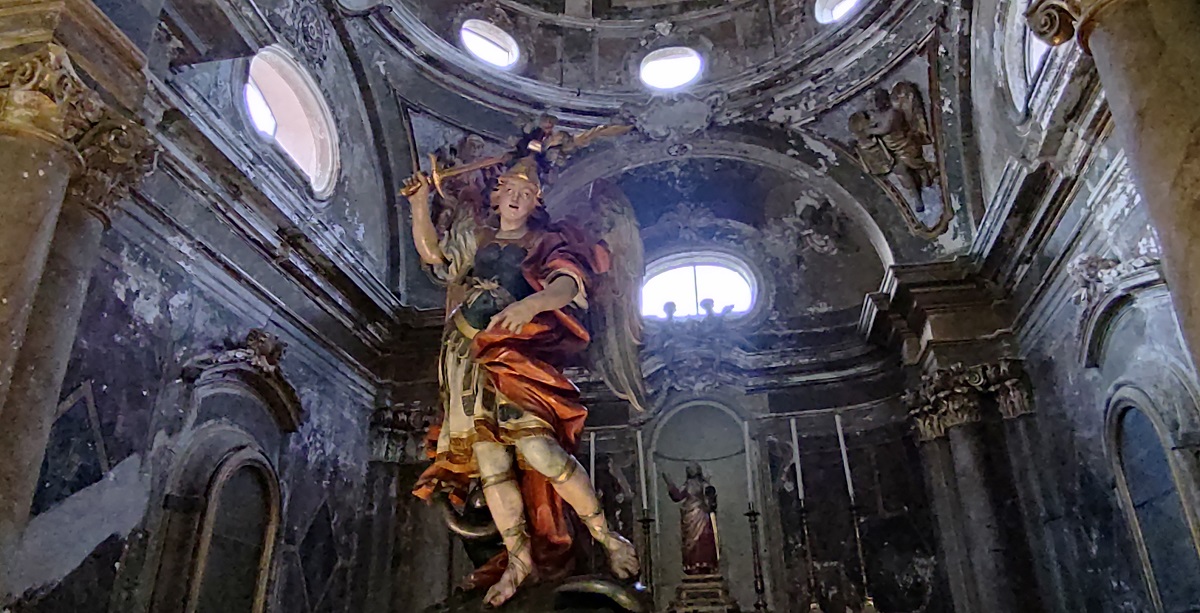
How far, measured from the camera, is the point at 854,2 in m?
10.0

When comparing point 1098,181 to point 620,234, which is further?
point 1098,181

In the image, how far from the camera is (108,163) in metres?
4.78

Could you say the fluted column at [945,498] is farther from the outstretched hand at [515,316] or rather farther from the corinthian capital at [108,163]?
the corinthian capital at [108,163]

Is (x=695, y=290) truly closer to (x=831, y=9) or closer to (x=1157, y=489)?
(x=831, y=9)

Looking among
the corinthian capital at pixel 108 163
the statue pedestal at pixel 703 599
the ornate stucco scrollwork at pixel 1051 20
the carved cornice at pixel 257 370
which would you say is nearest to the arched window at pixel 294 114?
the carved cornice at pixel 257 370

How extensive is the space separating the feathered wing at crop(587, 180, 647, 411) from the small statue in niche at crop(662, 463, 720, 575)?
4.56m

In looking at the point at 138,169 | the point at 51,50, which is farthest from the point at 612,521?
the point at 51,50

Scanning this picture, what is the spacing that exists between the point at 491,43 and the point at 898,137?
514cm

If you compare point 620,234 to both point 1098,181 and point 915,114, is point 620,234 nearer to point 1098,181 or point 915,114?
point 1098,181

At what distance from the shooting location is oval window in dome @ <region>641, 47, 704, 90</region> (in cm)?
1105

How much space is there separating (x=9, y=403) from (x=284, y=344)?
355cm

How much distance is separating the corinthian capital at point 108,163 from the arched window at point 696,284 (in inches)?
281

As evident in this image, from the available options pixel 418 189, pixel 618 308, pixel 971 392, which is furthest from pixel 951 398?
pixel 418 189

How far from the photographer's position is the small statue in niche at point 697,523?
916 cm
